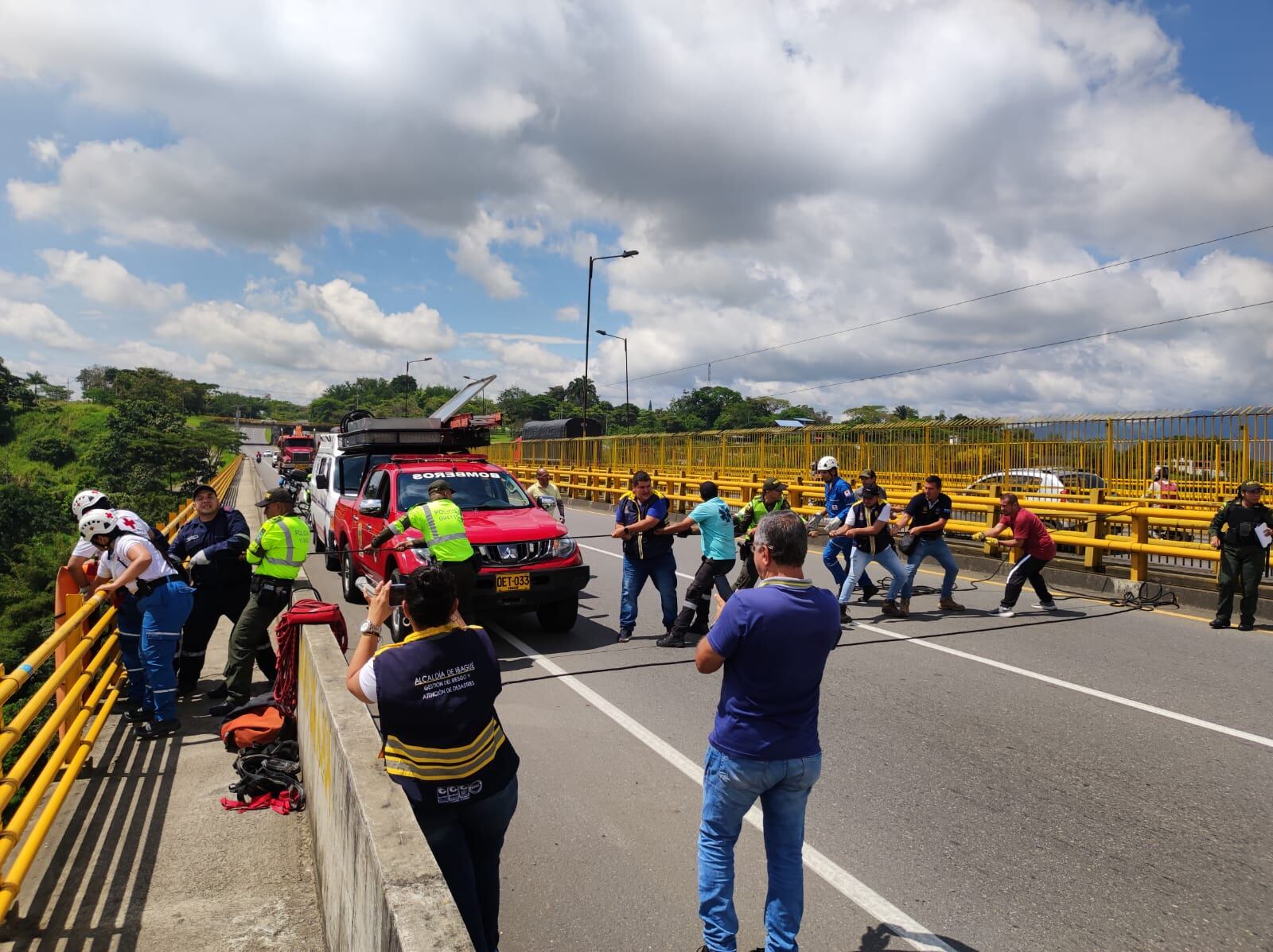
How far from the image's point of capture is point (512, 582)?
25.7 feet

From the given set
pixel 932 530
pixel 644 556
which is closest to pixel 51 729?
pixel 644 556

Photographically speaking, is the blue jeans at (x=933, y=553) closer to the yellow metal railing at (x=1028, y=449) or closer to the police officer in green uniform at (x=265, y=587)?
the yellow metal railing at (x=1028, y=449)

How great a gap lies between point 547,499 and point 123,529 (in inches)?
227

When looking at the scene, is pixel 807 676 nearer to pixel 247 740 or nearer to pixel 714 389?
pixel 247 740

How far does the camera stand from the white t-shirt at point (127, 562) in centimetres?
560

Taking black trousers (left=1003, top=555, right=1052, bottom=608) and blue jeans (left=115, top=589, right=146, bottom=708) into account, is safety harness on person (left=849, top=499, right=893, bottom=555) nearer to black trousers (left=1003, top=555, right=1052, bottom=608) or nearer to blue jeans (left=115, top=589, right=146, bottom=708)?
black trousers (left=1003, top=555, right=1052, bottom=608)

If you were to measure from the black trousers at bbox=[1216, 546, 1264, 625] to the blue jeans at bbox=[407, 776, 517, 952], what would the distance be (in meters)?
8.92

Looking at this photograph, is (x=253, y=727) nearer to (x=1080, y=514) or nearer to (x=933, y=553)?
(x=933, y=553)

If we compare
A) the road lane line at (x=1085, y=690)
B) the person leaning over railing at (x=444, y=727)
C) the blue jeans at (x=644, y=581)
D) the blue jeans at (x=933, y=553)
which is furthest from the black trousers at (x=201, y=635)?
the blue jeans at (x=933, y=553)

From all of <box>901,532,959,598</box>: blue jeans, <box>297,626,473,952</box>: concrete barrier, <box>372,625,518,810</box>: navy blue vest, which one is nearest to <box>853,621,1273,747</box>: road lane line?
<box>901,532,959,598</box>: blue jeans

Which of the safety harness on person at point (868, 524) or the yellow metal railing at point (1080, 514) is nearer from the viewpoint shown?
the safety harness on person at point (868, 524)

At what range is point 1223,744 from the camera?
5359 mm

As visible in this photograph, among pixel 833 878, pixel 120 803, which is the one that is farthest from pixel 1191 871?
pixel 120 803

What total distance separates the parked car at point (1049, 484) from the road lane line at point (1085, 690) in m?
7.38
